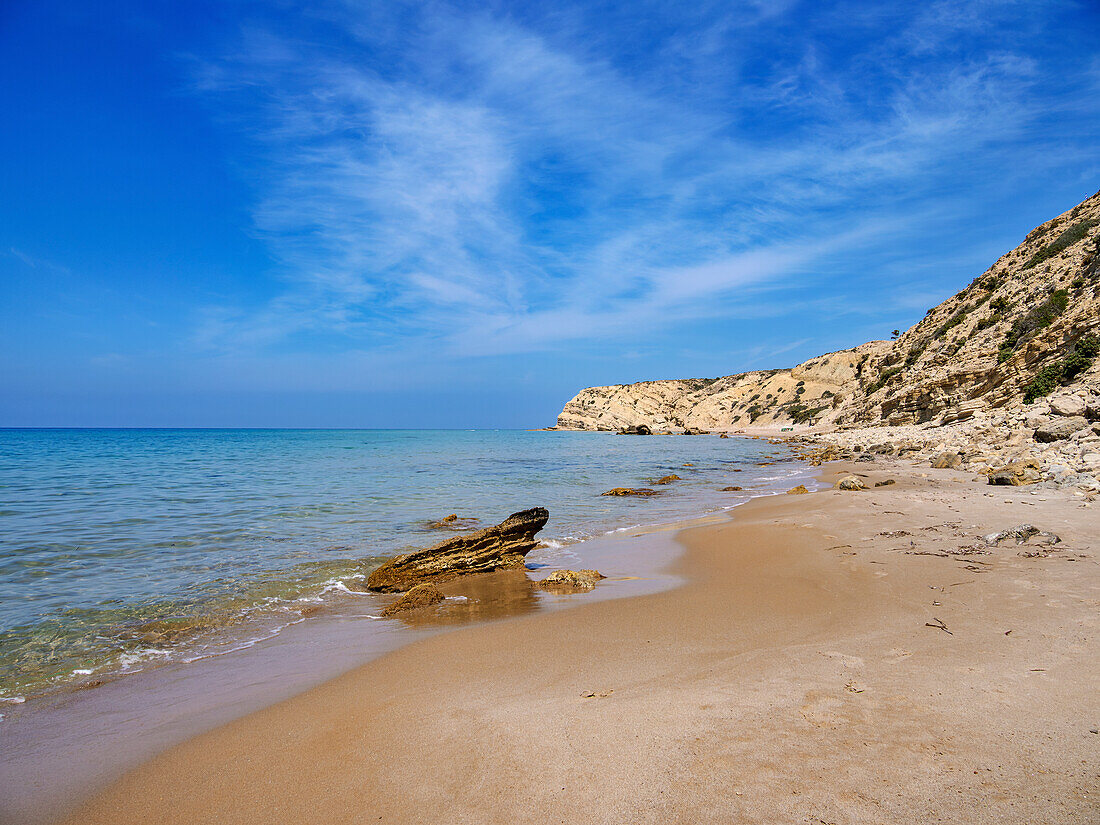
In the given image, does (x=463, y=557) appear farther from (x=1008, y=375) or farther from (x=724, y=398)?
(x=724, y=398)

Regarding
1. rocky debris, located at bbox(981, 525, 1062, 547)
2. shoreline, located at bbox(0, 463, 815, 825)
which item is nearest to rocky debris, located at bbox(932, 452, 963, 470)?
rocky debris, located at bbox(981, 525, 1062, 547)

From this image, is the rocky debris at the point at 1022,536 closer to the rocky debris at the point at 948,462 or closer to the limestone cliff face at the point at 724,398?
the rocky debris at the point at 948,462

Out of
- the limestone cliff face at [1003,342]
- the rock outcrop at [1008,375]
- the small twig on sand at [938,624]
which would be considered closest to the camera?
the small twig on sand at [938,624]

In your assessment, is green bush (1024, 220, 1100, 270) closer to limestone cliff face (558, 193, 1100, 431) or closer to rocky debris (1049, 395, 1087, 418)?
limestone cliff face (558, 193, 1100, 431)

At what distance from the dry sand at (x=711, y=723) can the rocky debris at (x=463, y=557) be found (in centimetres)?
248

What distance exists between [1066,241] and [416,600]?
37.8 m

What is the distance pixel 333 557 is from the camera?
356 inches

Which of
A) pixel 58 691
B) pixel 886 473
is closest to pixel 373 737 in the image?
pixel 58 691

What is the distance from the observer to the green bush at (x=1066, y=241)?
27344mm

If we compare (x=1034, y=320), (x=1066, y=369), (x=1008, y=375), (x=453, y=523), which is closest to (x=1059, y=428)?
(x=1066, y=369)

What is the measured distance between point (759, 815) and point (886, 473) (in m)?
16.3

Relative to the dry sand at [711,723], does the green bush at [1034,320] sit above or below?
above

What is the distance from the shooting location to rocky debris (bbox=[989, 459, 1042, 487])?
9977 mm

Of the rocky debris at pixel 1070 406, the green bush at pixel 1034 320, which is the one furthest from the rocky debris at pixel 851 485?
the green bush at pixel 1034 320
